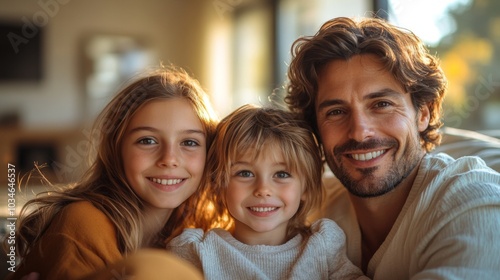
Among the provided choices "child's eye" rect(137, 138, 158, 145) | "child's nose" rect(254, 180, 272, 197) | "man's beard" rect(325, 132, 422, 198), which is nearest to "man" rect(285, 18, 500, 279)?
"man's beard" rect(325, 132, 422, 198)

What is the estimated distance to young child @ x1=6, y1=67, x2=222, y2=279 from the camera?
1.32m

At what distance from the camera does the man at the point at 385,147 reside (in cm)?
127

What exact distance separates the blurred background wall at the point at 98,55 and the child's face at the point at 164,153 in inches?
162

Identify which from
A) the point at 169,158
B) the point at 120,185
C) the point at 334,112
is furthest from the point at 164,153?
the point at 334,112

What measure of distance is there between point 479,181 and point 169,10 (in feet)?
20.8

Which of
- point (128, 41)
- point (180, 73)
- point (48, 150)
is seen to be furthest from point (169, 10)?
point (180, 73)

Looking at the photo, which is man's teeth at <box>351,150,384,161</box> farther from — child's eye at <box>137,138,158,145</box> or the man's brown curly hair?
child's eye at <box>137,138,158,145</box>

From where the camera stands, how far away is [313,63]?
1.62 m

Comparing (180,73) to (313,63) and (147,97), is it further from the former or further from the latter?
(313,63)

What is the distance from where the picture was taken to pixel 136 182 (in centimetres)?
149

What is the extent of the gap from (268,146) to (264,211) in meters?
0.17

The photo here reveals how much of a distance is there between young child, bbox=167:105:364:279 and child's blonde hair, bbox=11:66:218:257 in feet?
0.41

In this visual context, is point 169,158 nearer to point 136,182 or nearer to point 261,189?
point 136,182

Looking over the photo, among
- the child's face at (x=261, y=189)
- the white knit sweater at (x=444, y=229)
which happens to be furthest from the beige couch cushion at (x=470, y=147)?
the child's face at (x=261, y=189)
